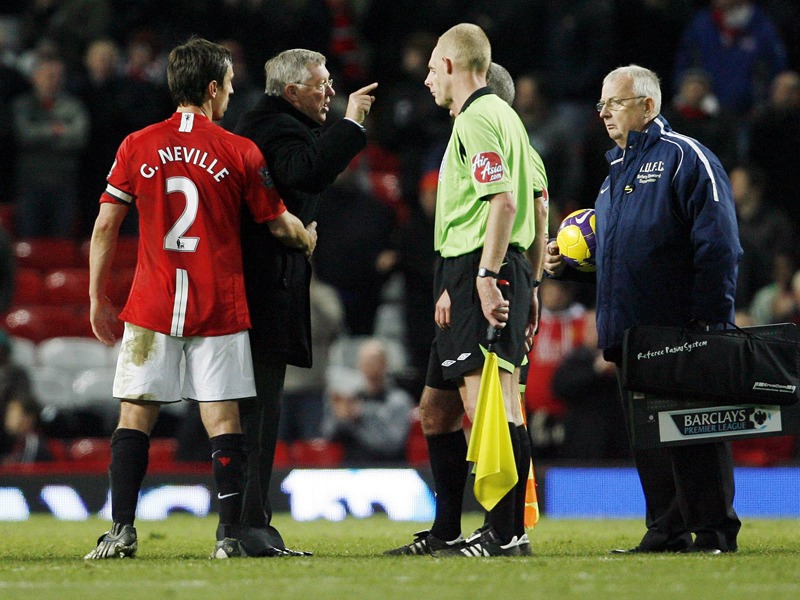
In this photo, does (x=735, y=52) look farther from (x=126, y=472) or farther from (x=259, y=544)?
(x=126, y=472)

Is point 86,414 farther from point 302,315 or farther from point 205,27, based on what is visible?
point 302,315

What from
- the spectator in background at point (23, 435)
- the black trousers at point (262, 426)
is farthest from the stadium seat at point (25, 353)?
the black trousers at point (262, 426)

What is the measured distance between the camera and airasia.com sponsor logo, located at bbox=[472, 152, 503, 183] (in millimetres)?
5820

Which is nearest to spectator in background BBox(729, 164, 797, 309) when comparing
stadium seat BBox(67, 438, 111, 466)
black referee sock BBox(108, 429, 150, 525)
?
stadium seat BBox(67, 438, 111, 466)

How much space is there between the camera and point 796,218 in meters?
→ 13.5

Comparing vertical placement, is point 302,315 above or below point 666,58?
below

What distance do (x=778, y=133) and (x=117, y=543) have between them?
8894 mm

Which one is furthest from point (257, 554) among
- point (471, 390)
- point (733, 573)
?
point (733, 573)

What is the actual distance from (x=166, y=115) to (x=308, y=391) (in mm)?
3676

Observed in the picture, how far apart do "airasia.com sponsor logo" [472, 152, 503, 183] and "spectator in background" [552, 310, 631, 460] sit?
16.0 feet

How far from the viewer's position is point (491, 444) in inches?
227

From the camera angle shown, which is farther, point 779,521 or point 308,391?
point 308,391

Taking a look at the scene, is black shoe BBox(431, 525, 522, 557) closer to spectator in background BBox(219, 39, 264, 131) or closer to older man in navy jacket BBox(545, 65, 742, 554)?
older man in navy jacket BBox(545, 65, 742, 554)

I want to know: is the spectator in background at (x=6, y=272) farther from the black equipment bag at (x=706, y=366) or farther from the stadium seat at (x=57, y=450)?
the black equipment bag at (x=706, y=366)
